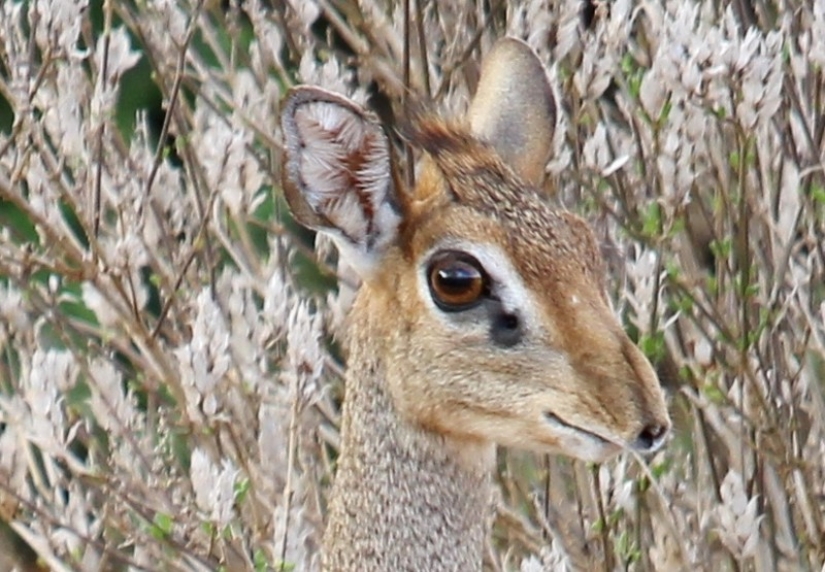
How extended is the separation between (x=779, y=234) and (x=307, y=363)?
1.07 meters

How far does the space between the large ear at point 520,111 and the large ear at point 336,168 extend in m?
0.35

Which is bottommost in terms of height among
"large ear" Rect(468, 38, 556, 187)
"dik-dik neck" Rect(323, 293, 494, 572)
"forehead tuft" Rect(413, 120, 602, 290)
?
"dik-dik neck" Rect(323, 293, 494, 572)

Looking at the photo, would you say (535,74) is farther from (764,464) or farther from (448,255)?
(764,464)

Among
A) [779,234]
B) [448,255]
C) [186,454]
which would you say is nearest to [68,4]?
[448,255]

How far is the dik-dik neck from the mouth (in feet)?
0.71

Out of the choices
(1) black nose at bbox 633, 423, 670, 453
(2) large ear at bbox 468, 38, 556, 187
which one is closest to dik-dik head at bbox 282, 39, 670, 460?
(1) black nose at bbox 633, 423, 670, 453

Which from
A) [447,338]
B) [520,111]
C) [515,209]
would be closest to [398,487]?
[447,338]

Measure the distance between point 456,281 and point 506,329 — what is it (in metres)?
0.11

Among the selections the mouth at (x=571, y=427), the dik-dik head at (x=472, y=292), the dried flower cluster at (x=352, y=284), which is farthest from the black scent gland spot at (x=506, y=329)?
the dried flower cluster at (x=352, y=284)

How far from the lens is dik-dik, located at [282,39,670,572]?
2574 mm

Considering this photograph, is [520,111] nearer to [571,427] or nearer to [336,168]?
[336,168]

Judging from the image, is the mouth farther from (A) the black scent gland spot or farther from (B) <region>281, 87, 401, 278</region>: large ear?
(B) <region>281, 87, 401, 278</region>: large ear

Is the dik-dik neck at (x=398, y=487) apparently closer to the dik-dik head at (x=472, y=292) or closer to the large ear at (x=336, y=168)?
the dik-dik head at (x=472, y=292)

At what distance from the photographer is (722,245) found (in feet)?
11.0
